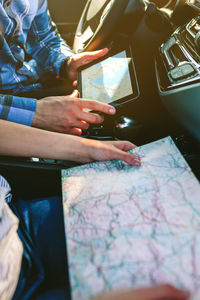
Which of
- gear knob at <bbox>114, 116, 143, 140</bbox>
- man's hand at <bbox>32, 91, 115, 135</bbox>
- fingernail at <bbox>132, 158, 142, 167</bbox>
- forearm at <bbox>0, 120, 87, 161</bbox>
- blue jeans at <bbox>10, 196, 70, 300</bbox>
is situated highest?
man's hand at <bbox>32, 91, 115, 135</bbox>

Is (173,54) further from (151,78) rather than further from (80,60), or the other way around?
(80,60)

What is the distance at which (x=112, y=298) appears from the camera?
371 mm

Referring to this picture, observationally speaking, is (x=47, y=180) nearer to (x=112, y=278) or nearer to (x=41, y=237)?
(x=41, y=237)

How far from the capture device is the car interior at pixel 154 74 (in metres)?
0.72

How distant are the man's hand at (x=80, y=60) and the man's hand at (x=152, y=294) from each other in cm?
97

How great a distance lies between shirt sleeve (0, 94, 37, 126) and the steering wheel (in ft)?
1.51

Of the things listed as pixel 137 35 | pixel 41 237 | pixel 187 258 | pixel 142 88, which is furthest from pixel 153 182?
pixel 137 35

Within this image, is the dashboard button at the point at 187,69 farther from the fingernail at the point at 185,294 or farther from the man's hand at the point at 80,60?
the fingernail at the point at 185,294

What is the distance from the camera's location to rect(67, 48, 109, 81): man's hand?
1.06 m

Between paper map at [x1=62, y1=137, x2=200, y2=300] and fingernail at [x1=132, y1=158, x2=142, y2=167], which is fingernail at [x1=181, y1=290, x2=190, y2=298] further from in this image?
fingernail at [x1=132, y1=158, x2=142, y2=167]

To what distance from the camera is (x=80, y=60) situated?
1110 millimetres

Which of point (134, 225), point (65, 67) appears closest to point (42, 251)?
point (134, 225)

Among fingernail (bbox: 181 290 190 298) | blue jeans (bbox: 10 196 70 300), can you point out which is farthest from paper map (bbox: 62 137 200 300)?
blue jeans (bbox: 10 196 70 300)

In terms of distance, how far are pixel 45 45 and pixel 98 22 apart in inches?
13.2
